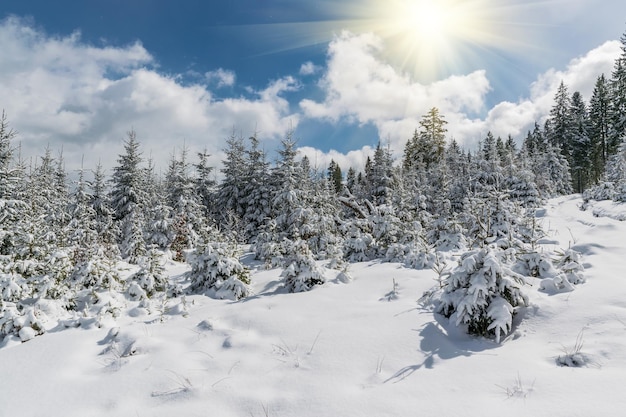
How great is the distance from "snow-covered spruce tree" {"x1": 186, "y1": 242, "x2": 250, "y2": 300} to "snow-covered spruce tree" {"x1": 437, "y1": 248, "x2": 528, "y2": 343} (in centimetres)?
557

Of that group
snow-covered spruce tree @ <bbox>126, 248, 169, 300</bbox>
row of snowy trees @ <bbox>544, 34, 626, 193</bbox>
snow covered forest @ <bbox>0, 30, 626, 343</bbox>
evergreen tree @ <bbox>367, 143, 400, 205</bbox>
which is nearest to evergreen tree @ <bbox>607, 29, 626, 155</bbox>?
row of snowy trees @ <bbox>544, 34, 626, 193</bbox>

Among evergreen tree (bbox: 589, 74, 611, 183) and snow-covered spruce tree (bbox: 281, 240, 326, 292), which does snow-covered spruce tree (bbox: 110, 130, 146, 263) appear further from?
evergreen tree (bbox: 589, 74, 611, 183)

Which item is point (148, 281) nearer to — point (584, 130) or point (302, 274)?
point (302, 274)

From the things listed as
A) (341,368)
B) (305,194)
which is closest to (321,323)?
(341,368)

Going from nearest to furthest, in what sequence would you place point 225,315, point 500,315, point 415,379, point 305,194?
point 415,379
point 500,315
point 225,315
point 305,194

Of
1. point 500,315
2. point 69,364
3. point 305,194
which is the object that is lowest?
point 69,364

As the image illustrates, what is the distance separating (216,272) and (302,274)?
104 inches

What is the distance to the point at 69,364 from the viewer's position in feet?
16.7

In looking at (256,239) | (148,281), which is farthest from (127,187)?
(148,281)

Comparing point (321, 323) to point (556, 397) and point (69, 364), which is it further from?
point (69, 364)

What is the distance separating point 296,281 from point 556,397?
605cm

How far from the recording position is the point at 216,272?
31.2ft

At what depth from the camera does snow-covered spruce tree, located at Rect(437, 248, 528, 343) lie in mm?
4810

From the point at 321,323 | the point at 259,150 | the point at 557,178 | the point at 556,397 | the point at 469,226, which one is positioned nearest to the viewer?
the point at 556,397
